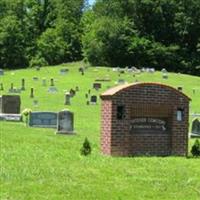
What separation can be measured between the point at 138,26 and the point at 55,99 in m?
53.0

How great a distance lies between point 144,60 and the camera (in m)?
85.2

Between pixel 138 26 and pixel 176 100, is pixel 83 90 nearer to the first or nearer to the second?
pixel 176 100

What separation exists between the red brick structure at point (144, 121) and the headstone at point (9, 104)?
528 inches

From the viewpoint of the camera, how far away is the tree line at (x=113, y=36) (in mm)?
84312

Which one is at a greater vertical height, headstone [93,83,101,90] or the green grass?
headstone [93,83,101,90]

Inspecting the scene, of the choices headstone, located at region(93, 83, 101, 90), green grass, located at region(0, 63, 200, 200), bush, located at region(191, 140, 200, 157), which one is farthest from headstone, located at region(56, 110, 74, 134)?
headstone, located at region(93, 83, 101, 90)

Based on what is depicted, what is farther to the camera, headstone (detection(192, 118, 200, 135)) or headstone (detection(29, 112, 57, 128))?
headstone (detection(29, 112, 57, 128))

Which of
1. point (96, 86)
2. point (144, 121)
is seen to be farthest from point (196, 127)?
point (96, 86)

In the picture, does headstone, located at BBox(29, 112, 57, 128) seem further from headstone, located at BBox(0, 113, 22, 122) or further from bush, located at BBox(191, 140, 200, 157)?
bush, located at BBox(191, 140, 200, 157)

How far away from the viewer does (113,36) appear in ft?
279

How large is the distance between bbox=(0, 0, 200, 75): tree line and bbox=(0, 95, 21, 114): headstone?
5212 centimetres

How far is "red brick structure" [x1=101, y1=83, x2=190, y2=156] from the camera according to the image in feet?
52.2

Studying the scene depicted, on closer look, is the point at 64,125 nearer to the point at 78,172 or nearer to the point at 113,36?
the point at 78,172

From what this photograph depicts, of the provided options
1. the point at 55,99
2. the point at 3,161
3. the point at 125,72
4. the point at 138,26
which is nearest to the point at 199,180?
the point at 3,161
